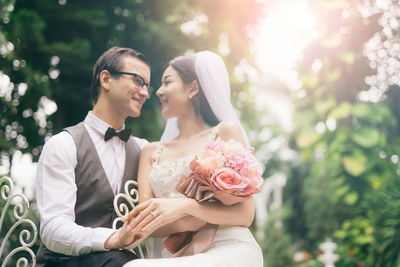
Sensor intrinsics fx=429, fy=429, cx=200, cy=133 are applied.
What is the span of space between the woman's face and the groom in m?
0.14

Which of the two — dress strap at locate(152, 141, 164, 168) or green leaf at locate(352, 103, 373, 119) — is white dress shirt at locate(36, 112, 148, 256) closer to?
dress strap at locate(152, 141, 164, 168)

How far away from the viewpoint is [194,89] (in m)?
2.96

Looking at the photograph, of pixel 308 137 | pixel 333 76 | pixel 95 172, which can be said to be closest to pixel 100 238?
pixel 95 172

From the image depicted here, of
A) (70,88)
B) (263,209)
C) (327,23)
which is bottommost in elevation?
(263,209)

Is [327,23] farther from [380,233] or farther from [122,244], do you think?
[122,244]

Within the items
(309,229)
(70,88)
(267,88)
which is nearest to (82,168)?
(70,88)

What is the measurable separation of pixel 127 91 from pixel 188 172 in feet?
2.28

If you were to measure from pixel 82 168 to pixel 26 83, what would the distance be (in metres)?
2.57

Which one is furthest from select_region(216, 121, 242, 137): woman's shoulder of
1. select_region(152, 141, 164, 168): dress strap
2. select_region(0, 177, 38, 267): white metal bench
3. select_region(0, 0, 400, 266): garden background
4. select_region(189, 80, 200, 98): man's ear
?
select_region(0, 0, 400, 266): garden background

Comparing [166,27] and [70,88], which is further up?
[166,27]

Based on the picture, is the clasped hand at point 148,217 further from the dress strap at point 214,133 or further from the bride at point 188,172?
the dress strap at point 214,133

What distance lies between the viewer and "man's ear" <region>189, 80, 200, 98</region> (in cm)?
295

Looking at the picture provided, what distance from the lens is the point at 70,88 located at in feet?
17.9

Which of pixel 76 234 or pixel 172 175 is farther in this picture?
pixel 172 175
